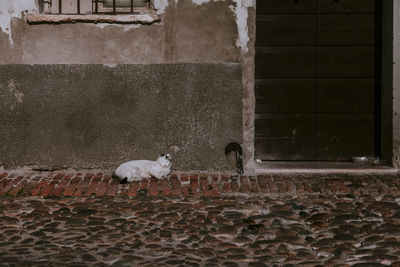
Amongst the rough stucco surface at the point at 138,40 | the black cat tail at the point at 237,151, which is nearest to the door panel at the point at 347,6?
the rough stucco surface at the point at 138,40

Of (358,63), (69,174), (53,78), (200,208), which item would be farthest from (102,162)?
(358,63)

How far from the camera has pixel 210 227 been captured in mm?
4105

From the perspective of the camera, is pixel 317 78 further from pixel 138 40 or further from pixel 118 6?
pixel 118 6

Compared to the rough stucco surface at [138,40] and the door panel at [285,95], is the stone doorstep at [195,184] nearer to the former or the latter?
the door panel at [285,95]

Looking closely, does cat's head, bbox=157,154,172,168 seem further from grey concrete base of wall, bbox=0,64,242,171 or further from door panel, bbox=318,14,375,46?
door panel, bbox=318,14,375,46

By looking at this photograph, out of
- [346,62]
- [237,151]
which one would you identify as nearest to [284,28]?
[346,62]

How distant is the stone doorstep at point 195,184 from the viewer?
521cm

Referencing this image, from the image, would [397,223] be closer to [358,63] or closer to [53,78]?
[358,63]

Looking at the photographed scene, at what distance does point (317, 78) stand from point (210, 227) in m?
2.95

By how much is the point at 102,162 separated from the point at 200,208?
184cm

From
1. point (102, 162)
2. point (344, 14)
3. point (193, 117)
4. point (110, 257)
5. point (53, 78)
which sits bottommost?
point (110, 257)

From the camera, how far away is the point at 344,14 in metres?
6.30

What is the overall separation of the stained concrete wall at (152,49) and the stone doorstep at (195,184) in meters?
0.22

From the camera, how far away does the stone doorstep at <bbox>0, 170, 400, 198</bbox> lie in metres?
5.21
